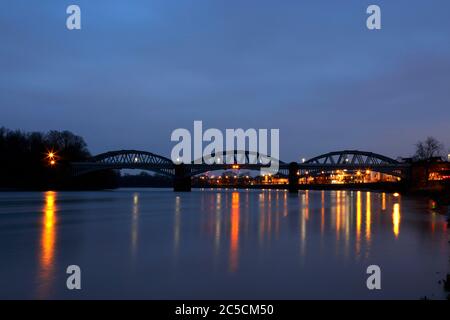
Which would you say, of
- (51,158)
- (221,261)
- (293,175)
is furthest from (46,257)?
(293,175)

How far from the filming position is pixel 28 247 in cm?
2155

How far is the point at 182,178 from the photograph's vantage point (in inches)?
5044

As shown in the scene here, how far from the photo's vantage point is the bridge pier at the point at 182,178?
12605cm

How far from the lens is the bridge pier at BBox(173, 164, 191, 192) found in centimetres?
12605

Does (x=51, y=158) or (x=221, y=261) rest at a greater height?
(x=51, y=158)

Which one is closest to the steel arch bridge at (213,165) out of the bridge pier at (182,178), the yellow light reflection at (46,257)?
the bridge pier at (182,178)

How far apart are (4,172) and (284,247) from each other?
297 ft

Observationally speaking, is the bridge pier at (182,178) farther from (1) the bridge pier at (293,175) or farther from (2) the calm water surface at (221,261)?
(2) the calm water surface at (221,261)

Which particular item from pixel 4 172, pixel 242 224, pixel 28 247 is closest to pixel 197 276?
pixel 28 247

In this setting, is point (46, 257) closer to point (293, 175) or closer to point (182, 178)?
point (182, 178)

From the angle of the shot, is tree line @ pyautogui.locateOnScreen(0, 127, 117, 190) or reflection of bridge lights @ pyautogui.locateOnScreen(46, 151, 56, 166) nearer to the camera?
tree line @ pyautogui.locateOnScreen(0, 127, 117, 190)

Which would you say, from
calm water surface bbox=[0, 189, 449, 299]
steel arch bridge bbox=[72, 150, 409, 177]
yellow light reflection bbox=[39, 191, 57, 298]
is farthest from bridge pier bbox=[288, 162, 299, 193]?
yellow light reflection bbox=[39, 191, 57, 298]

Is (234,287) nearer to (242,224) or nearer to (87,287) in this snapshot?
(87,287)

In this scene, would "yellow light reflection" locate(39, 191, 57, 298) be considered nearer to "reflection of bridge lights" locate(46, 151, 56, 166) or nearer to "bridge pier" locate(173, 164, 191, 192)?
"reflection of bridge lights" locate(46, 151, 56, 166)
